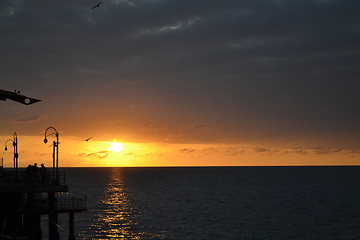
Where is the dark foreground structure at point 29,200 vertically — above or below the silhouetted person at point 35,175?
below

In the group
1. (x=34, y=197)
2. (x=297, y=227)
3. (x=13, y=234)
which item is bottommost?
(x=297, y=227)

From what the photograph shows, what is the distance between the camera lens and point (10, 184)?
123 feet

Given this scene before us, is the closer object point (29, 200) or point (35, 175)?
point (35, 175)

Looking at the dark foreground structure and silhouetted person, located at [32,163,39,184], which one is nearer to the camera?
the dark foreground structure

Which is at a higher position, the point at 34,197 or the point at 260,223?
the point at 34,197

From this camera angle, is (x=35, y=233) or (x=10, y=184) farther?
(x=35, y=233)

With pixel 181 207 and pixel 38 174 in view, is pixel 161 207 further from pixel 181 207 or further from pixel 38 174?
pixel 38 174

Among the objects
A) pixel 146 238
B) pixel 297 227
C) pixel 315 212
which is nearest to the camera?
pixel 146 238

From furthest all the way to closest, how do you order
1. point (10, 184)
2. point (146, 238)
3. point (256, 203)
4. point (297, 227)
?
point (256, 203), point (297, 227), point (146, 238), point (10, 184)

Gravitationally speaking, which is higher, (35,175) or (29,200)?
(35,175)

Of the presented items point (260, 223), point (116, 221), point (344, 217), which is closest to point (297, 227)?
point (260, 223)

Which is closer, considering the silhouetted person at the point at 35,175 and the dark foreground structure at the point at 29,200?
the dark foreground structure at the point at 29,200

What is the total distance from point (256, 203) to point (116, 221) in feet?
154

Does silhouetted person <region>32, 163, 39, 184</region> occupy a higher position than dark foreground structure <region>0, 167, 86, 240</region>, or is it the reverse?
silhouetted person <region>32, 163, 39, 184</region>
